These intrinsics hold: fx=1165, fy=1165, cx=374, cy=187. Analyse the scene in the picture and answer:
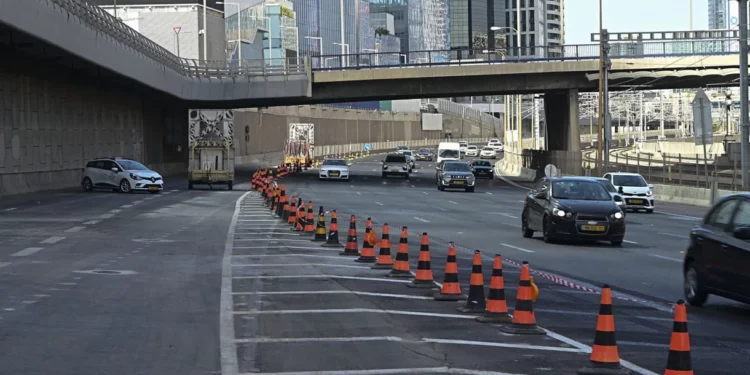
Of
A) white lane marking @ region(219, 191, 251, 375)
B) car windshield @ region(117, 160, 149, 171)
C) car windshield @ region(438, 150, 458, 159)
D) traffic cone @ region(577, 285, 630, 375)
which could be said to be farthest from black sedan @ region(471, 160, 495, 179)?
traffic cone @ region(577, 285, 630, 375)

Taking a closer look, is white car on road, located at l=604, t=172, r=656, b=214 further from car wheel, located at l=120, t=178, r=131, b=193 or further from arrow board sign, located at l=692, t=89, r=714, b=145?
car wheel, located at l=120, t=178, r=131, b=193

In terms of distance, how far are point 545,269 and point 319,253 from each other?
4660mm

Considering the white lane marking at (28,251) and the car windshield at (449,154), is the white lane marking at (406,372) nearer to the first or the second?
the white lane marking at (28,251)

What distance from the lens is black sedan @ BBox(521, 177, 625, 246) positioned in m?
25.2

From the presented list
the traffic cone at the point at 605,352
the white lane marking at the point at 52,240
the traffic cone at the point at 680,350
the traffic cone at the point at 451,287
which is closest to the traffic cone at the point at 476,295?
the traffic cone at the point at 451,287

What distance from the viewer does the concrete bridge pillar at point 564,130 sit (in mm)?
66938

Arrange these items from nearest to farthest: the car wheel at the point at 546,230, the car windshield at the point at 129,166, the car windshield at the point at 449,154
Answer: the car wheel at the point at 546,230 → the car windshield at the point at 129,166 → the car windshield at the point at 449,154

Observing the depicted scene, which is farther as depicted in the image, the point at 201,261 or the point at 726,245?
the point at 201,261

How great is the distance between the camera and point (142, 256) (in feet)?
70.4

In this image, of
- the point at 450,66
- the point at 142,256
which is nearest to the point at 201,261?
the point at 142,256

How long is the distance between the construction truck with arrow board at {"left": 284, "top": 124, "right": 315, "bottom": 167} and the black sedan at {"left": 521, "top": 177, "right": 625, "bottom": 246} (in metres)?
68.5

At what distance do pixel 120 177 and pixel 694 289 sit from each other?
134 ft

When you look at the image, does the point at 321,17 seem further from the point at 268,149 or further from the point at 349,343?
the point at 349,343

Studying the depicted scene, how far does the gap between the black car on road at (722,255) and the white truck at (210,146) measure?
42420mm
